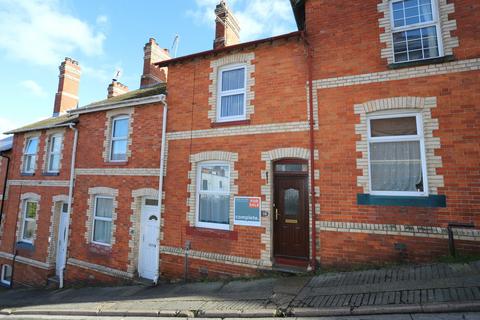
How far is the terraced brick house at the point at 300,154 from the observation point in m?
5.66

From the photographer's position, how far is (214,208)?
7.98m

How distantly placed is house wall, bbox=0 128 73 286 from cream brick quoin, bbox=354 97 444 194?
1114 centimetres

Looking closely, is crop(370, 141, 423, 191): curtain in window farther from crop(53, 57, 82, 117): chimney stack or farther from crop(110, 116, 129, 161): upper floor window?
crop(53, 57, 82, 117): chimney stack

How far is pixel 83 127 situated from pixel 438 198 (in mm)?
11908

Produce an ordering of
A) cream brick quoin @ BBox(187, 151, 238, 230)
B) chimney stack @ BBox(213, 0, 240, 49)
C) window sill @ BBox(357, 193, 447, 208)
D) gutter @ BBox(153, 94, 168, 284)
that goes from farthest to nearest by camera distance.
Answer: chimney stack @ BBox(213, 0, 240, 49), gutter @ BBox(153, 94, 168, 284), cream brick quoin @ BBox(187, 151, 238, 230), window sill @ BBox(357, 193, 447, 208)

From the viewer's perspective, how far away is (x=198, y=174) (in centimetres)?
829

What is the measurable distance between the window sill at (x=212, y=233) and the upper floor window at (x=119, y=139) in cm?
396

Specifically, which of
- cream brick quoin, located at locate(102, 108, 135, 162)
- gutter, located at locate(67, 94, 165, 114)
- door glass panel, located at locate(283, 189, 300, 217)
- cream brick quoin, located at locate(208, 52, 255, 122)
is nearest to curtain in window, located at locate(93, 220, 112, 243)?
cream brick quoin, located at locate(102, 108, 135, 162)

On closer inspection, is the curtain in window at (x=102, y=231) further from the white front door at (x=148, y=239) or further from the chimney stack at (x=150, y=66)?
the chimney stack at (x=150, y=66)

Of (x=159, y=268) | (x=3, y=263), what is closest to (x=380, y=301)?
(x=159, y=268)

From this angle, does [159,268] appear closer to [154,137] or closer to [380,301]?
[154,137]

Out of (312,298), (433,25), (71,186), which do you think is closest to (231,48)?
(433,25)

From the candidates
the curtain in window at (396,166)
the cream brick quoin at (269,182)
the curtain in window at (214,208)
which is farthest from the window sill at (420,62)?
the curtain in window at (214,208)

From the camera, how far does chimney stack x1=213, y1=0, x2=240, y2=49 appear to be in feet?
33.8
